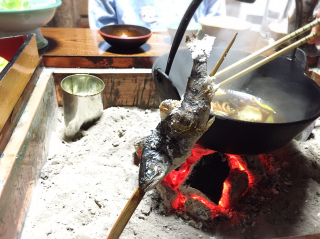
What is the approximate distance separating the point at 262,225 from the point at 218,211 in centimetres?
23

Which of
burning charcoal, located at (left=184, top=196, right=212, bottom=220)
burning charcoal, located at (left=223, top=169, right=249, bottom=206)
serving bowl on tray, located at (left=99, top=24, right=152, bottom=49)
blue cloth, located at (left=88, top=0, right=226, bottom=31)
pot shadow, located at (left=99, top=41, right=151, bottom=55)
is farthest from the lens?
blue cloth, located at (left=88, top=0, right=226, bottom=31)

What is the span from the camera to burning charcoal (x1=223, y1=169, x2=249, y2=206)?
1.31m

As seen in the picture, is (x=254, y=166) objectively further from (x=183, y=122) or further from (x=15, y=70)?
(x=15, y=70)

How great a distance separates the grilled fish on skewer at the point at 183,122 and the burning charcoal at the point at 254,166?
86 cm

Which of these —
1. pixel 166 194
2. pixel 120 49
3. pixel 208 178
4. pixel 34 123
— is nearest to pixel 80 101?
pixel 34 123

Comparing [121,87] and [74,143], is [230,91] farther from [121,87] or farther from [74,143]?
[74,143]

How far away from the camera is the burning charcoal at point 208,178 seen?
4.11ft

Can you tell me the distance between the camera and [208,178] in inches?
50.3

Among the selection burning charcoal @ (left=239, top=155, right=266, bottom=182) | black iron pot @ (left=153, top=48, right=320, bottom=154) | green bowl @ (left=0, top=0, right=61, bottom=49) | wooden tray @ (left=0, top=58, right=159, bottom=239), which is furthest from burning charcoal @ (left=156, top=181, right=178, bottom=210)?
green bowl @ (left=0, top=0, right=61, bottom=49)

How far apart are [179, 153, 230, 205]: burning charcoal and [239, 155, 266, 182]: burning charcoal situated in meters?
0.24

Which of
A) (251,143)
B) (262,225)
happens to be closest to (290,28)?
(251,143)

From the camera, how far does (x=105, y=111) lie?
6.47ft

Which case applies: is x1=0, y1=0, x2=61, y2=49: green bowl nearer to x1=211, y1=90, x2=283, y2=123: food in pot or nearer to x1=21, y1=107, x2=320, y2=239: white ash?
x1=21, y1=107, x2=320, y2=239: white ash

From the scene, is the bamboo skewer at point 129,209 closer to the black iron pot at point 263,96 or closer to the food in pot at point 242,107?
the black iron pot at point 263,96
